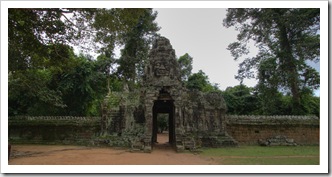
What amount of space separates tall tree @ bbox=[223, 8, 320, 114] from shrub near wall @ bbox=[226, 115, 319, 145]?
10.5ft

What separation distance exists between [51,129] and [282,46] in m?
19.3

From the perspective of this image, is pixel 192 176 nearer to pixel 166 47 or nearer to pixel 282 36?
pixel 166 47

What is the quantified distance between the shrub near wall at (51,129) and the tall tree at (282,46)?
553 inches

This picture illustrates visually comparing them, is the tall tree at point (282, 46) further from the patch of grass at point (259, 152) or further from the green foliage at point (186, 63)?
the green foliage at point (186, 63)

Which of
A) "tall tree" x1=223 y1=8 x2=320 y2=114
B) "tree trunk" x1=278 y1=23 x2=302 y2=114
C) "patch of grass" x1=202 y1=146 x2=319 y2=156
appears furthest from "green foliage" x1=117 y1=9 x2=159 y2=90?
"patch of grass" x1=202 y1=146 x2=319 y2=156

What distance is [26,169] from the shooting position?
281 inches

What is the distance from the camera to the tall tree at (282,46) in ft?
62.4

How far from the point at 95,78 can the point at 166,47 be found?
35.0ft

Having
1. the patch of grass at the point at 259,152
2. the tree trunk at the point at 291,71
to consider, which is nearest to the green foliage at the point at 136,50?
the tree trunk at the point at 291,71

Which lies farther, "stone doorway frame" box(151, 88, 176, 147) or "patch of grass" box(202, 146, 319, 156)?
"stone doorway frame" box(151, 88, 176, 147)

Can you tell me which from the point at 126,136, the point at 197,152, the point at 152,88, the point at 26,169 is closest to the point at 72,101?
the point at 126,136

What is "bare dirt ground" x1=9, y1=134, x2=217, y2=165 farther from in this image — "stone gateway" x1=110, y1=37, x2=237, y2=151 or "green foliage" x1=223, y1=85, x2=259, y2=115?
"green foliage" x1=223, y1=85, x2=259, y2=115

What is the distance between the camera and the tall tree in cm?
1902

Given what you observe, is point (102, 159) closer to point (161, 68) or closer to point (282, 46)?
point (161, 68)
